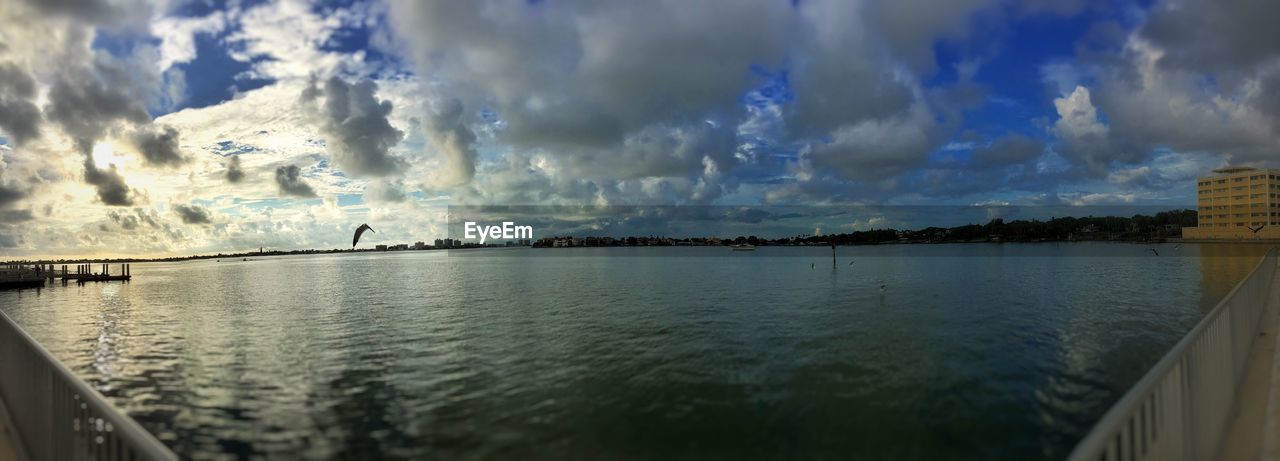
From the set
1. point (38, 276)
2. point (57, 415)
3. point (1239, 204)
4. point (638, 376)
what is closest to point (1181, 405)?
point (57, 415)

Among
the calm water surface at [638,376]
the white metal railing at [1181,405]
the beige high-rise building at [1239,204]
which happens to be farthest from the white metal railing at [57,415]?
the beige high-rise building at [1239,204]

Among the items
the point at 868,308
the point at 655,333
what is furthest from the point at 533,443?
the point at 868,308

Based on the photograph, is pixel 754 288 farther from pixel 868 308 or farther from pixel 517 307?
pixel 517 307

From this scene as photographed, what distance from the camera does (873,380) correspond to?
16.8m

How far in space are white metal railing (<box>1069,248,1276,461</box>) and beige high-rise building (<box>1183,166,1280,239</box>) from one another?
19549cm

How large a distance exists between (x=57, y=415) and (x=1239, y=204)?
744ft

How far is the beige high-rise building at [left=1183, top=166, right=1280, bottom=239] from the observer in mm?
149500

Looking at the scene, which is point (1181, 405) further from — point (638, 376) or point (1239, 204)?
point (1239, 204)

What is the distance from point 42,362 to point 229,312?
140ft

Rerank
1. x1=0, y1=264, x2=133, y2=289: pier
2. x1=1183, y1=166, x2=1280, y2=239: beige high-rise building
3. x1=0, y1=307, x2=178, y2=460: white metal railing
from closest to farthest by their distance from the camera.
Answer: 1. x1=0, y1=307, x2=178, y2=460: white metal railing
2. x1=0, y1=264, x2=133, y2=289: pier
3. x1=1183, y1=166, x2=1280, y2=239: beige high-rise building

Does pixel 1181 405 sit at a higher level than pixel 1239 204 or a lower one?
lower

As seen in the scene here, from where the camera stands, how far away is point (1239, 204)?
15612cm

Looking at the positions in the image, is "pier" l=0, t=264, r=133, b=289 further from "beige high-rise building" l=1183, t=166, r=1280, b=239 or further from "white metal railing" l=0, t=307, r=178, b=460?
"beige high-rise building" l=1183, t=166, r=1280, b=239

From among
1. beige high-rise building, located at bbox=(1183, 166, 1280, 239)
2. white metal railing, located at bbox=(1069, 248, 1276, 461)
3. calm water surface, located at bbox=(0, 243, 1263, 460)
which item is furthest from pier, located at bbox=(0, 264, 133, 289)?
beige high-rise building, located at bbox=(1183, 166, 1280, 239)
